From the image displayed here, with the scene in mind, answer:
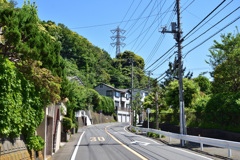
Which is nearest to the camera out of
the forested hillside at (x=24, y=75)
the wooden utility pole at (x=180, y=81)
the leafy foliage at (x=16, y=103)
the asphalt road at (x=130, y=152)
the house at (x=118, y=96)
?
the leafy foliage at (x=16, y=103)

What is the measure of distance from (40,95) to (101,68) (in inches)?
2858

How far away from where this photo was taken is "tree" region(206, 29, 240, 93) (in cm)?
2186

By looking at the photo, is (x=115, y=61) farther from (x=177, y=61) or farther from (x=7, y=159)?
(x=7, y=159)

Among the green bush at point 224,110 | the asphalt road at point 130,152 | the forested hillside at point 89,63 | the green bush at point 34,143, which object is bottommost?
the asphalt road at point 130,152

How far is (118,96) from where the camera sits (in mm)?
82750

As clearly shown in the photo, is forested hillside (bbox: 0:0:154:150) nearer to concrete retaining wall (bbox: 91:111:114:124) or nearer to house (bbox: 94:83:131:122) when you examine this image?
concrete retaining wall (bbox: 91:111:114:124)

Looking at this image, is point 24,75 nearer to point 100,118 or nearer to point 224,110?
point 224,110

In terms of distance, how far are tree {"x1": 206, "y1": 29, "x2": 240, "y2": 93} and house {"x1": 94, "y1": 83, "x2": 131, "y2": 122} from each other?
5385 cm

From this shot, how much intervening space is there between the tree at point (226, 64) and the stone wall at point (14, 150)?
18246 mm

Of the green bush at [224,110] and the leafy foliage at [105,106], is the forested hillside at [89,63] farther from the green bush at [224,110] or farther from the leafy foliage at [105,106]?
the green bush at [224,110]

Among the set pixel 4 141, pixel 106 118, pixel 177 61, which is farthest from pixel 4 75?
pixel 106 118

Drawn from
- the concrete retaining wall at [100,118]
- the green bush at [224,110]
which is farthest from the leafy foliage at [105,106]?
the green bush at [224,110]

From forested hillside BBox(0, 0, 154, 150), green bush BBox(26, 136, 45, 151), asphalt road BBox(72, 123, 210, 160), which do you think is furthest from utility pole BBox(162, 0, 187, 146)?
green bush BBox(26, 136, 45, 151)

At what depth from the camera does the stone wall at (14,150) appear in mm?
7559
